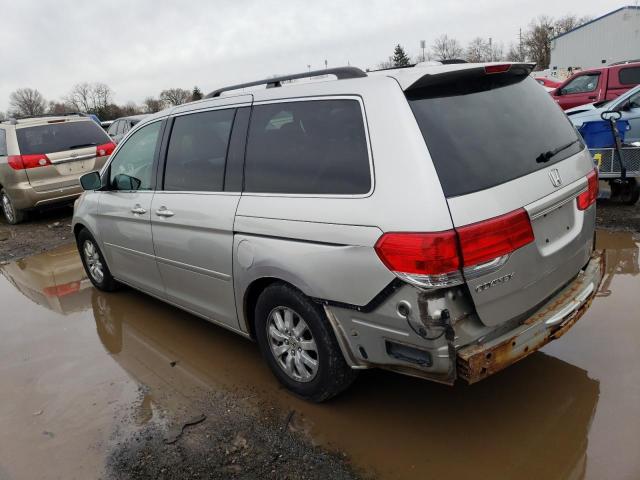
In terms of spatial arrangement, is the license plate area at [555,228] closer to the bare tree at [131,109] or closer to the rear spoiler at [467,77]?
the rear spoiler at [467,77]

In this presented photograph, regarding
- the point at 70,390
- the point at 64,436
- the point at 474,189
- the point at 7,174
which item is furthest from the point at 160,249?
the point at 7,174

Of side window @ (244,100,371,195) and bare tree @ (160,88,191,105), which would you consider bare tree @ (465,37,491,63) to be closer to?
bare tree @ (160,88,191,105)

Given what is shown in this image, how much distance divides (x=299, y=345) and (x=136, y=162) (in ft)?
7.68

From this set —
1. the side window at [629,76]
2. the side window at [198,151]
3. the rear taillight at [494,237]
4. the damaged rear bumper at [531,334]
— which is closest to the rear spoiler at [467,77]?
the rear taillight at [494,237]

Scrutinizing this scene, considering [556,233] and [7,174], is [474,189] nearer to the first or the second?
[556,233]

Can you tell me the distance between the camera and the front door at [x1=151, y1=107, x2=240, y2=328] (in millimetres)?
3258

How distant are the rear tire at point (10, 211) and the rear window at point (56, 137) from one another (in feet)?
3.63

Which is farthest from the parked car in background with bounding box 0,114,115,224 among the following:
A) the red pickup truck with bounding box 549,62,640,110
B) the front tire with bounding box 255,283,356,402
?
the red pickup truck with bounding box 549,62,640,110

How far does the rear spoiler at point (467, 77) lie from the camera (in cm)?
251

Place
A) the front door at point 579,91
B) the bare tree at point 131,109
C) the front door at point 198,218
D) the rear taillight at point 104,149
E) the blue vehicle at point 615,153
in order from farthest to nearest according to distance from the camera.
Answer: the bare tree at point 131,109 < the front door at point 579,91 < the rear taillight at point 104,149 < the blue vehicle at point 615,153 < the front door at point 198,218

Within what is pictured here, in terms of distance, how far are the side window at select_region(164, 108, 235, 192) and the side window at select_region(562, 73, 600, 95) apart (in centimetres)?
1166

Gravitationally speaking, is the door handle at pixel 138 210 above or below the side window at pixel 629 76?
below

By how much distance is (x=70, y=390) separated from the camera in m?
3.55

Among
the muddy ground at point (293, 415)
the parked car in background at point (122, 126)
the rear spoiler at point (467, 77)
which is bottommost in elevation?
the muddy ground at point (293, 415)
